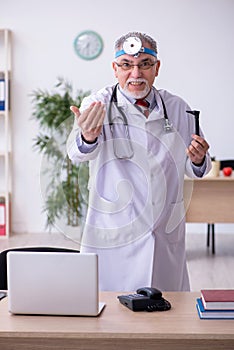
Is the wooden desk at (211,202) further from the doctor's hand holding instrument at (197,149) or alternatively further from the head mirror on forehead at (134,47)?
the head mirror on forehead at (134,47)

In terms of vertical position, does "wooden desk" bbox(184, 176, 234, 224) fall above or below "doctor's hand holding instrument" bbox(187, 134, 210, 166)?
below

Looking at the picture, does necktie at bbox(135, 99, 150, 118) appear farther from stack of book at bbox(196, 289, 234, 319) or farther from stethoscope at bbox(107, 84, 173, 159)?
stack of book at bbox(196, 289, 234, 319)

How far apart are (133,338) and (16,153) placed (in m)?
5.67

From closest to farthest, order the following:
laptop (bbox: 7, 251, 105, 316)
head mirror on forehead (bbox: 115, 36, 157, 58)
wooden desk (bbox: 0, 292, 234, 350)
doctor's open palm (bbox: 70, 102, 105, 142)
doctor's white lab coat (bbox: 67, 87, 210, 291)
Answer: wooden desk (bbox: 0, 292, 234, 350), laptop (bbox: 7, 251, 105, 316), doctor's open palm (bbox: 70, 102, 105, 142), head mirror on forehead (bbox: 115, 36, 157, 58), doctor's white lab coat (bbox: 67, 87, 210, 291)

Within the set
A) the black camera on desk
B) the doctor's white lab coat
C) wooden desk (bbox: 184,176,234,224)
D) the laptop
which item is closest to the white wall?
wooden desk (bbox: 184,176,234,224)

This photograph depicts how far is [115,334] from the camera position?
1946 mm

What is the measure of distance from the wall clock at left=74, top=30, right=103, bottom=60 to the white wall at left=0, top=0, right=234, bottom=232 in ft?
0.17

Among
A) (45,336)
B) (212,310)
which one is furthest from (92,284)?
(212,310)

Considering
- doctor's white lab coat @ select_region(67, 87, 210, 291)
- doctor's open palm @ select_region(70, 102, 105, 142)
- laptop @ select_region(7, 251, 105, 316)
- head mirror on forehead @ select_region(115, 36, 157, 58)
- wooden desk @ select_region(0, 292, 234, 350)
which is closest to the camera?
wooden desk @ select_region(0, 292, 234, 350)

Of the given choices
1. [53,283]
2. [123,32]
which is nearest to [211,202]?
[123,32]

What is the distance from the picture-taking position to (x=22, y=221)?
24.7ft

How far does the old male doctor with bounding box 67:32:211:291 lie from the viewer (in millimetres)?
2359

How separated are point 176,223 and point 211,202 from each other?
363 cm

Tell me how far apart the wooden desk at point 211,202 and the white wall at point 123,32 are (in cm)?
129
